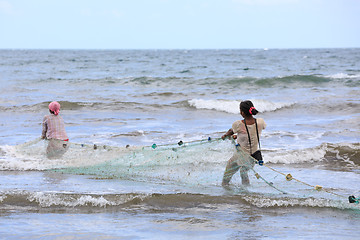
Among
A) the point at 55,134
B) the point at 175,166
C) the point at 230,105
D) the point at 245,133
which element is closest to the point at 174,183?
the point at 175,166

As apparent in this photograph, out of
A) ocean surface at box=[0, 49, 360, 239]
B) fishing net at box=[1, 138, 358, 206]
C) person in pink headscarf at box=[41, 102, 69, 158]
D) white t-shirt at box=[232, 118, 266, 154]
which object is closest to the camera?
ocean surface at box=[0, 49, 360, 239]

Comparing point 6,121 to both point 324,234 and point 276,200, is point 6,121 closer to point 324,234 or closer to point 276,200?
point 276,200

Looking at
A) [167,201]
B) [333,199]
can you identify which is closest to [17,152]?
[167,201]

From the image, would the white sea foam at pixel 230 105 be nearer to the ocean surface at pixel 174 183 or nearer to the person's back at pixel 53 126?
the ocean surface at pixel 174 183

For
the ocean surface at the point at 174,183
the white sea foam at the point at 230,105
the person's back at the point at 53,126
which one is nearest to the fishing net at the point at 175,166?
the ocean surface at the point at 174,183

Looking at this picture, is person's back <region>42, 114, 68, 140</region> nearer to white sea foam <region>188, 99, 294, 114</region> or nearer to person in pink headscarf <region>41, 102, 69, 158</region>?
person in pink headscarf <region>41, 102, 69, 158</region>

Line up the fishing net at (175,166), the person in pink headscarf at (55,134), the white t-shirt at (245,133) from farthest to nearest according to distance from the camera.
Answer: the person in pink headscarf at (55,134) < the fishing net at (175,166) < the white t-shirt at (245,133)

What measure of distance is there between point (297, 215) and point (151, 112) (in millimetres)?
11602

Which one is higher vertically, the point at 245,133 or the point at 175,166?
the point at 245,133

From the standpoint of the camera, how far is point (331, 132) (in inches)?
483

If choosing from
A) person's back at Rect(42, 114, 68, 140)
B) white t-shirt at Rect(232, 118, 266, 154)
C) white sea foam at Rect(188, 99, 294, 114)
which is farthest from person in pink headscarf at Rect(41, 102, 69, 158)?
white sea foam at Rect(188, 99, 294, 114)

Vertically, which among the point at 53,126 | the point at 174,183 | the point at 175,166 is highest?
the point at 53,126

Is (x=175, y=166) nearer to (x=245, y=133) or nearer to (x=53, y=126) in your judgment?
(x=245, y=133)

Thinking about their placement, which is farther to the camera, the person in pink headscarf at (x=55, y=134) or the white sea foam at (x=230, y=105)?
the white sea foam at (x=230, y=105)
